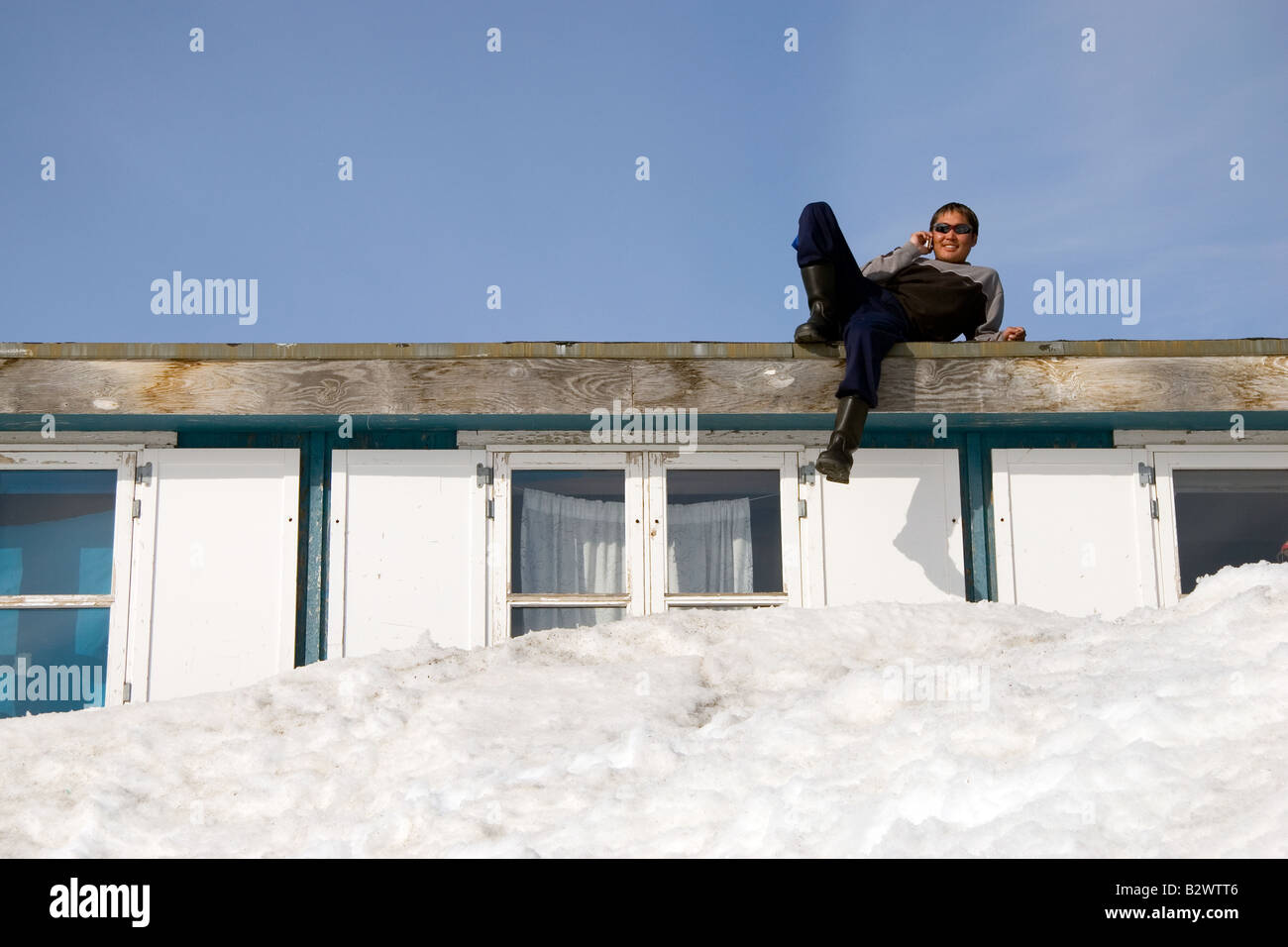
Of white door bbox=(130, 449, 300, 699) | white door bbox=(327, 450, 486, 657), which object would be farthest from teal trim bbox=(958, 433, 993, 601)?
white door bbox=(130, 449, 300, 699)

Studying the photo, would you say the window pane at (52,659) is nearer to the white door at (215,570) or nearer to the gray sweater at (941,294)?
the white door at (215,570)

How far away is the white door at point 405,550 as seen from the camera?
233 inches

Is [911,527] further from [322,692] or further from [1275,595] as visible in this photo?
[322,692]

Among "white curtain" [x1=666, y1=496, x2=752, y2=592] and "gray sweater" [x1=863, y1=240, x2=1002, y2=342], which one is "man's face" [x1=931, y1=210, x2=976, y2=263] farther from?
"white curtain" [x1=666, y1=496, x2=752, y2=592]

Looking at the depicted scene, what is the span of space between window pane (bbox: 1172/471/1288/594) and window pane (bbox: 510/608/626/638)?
3.47 meters

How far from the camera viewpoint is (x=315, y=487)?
6.09 m

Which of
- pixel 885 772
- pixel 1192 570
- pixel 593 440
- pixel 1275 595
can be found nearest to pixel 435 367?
pixel 593 440

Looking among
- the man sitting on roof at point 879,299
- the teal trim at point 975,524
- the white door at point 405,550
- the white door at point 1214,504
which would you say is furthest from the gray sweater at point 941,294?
the white door at point 405,550

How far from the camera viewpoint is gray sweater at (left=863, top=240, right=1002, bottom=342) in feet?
18.9

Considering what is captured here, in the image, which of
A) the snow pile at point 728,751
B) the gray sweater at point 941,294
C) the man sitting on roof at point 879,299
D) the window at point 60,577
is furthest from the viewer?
the window at point 60,577

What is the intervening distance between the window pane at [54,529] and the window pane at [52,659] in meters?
0.18
